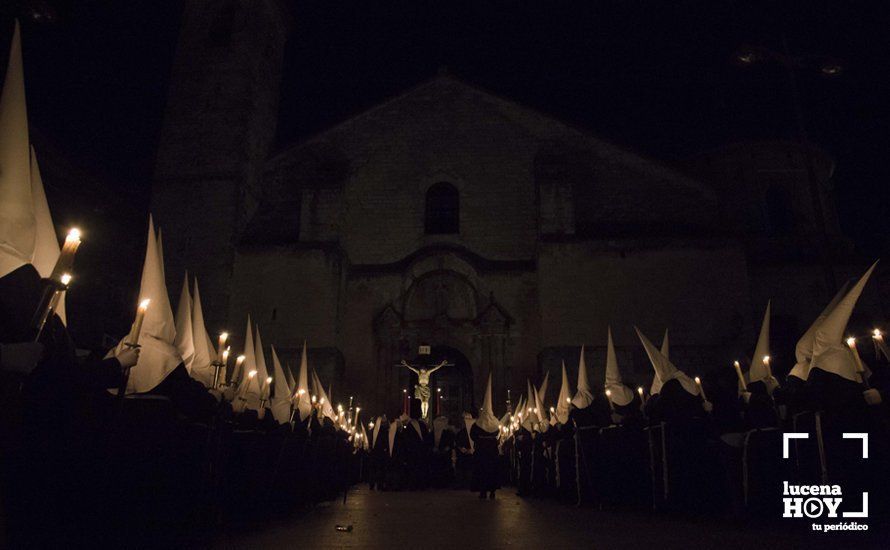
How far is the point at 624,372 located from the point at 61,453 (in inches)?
540

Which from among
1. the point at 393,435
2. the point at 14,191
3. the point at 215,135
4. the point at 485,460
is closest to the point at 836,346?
the point at 14,191

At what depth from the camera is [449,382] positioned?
17156 millimetres

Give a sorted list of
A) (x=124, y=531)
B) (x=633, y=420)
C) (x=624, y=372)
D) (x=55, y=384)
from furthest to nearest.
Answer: (x=624, y=372), (x=633, y=420), (x=124, y=531), (x=55, y=384)

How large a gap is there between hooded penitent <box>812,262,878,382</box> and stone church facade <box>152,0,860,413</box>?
407 inches

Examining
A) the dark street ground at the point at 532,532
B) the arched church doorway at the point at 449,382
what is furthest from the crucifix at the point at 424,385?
the dark street ground at the point at 532,532

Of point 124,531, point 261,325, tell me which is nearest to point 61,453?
point 124,531

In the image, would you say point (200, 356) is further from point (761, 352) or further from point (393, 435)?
point (393, 435)

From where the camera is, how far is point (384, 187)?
61.0 ft

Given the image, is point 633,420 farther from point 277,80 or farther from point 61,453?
point 277,80

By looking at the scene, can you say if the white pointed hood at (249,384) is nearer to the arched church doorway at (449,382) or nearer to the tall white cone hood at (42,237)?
the tall white cone hood at (42,237)

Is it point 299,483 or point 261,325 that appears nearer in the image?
point 299,483

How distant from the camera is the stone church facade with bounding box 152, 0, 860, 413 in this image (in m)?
15.7

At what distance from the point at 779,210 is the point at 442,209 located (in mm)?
11335

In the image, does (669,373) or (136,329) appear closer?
(136,329)
